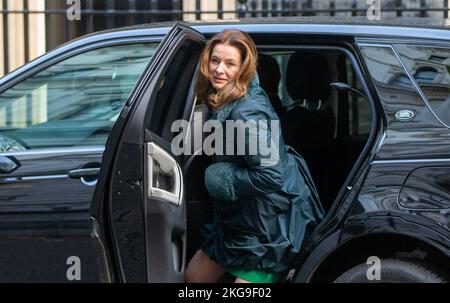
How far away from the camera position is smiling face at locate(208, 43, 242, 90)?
11.1 feet

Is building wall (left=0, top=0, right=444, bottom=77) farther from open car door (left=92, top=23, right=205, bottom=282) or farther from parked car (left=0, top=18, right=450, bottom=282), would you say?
open car door (left=92, top=23, right=205, bottom=282)

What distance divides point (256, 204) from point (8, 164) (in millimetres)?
1088

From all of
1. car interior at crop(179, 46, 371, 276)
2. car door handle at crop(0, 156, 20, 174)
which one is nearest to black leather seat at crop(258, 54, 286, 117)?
car interior at crop(179, 46, 371, 276)

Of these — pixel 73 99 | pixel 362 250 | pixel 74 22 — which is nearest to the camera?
pixel 362 250

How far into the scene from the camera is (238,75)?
338cm

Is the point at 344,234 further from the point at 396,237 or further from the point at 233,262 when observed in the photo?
the point at 233,262

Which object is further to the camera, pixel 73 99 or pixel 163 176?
pixel 73 99

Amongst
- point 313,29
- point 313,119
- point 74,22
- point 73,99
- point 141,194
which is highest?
Answer: point 74,22

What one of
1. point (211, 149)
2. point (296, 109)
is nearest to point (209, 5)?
point (296, 109)

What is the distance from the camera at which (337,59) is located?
14.0 ft

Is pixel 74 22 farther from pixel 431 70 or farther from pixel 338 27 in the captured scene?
pixel 431 70

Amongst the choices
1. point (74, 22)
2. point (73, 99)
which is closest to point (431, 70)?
point (73, 99)

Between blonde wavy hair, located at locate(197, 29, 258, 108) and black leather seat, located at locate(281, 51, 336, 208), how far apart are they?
0.84 metres
